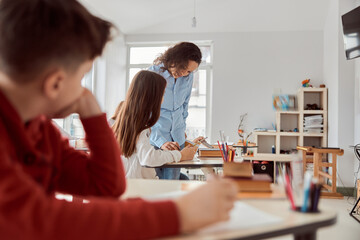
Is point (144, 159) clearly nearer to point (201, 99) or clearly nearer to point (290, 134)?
point (290, 134)

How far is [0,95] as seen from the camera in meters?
0.53

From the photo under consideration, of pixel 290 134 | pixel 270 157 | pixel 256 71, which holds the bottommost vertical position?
pixel 270 157

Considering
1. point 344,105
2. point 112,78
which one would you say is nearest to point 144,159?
point 344,105

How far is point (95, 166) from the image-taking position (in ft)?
2.64

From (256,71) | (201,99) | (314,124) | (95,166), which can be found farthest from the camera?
(201,99)

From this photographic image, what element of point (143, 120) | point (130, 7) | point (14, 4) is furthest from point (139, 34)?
point (14, 4)

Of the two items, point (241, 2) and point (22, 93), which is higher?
point (241, 2)

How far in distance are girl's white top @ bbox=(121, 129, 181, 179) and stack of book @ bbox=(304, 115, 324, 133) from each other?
3.68 metres

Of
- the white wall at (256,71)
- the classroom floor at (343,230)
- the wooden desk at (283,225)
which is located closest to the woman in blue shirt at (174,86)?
the classroom floor at (343,230)

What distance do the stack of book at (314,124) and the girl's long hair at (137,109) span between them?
3.82 meters

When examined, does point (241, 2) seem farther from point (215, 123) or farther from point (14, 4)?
point (14, 4)

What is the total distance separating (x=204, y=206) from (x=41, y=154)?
13.0 inches

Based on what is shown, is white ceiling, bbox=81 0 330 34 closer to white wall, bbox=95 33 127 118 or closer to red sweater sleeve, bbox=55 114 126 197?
white wall, bbox=95 33 127 118

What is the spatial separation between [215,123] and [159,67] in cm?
321
